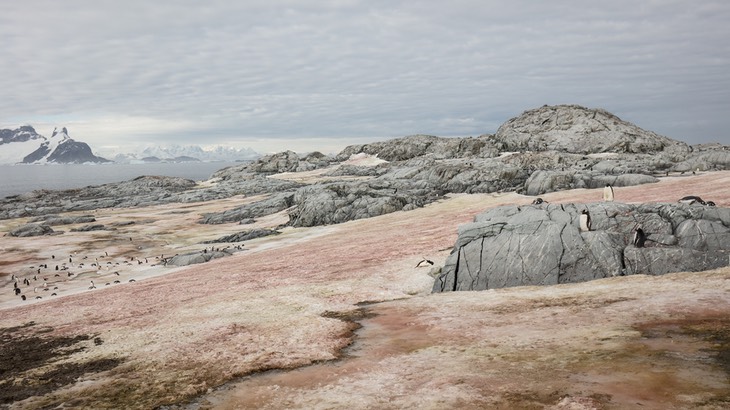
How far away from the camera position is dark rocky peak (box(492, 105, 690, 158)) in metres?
127

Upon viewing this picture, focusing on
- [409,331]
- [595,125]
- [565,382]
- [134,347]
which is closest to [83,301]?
[134,347]

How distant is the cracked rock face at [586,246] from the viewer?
84.3 feet

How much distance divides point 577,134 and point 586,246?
12519 cm

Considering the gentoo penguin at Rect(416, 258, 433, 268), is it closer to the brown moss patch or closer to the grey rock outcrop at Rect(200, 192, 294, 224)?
the brown moss patch

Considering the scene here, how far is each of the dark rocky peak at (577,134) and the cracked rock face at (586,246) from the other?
101237 millimetres

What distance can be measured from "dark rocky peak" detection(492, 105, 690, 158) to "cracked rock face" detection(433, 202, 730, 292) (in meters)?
101

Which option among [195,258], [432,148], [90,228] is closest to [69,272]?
[195,258]

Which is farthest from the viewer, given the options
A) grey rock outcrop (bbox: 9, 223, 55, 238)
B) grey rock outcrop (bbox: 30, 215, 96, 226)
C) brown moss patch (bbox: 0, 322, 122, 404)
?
grey rock outcrop (bbox: 30, 215, 96, 226)

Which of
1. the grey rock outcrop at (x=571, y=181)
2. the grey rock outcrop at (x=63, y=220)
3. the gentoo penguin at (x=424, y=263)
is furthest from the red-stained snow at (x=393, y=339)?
the grey rock outcrop at (x=63, y=220)

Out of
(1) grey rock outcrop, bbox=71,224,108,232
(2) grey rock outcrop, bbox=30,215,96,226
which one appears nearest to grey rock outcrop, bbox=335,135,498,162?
(1) grey rock outcrop, bbox=71,224,108,232

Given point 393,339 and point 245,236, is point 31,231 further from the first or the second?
point 393,339

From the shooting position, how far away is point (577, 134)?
140 meters

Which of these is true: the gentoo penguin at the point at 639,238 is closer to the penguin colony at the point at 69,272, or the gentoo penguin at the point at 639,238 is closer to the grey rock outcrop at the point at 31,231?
the penguin colony at the point at 69,272

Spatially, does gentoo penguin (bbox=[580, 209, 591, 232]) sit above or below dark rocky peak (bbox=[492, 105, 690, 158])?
below
